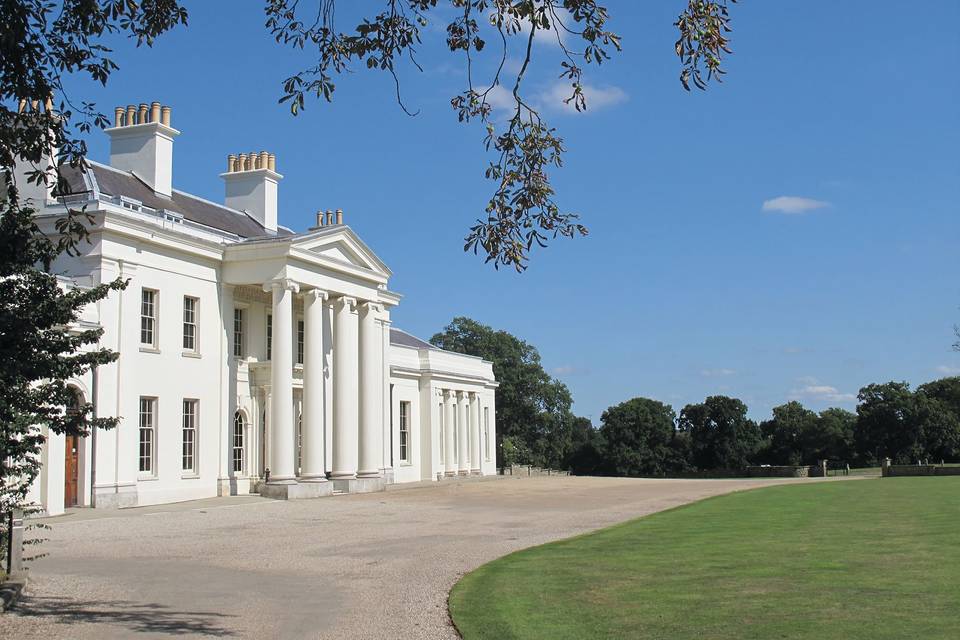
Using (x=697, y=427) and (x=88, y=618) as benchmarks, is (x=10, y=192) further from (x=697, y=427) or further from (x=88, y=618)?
(x=697, y=427)

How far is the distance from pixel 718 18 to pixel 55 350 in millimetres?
8122

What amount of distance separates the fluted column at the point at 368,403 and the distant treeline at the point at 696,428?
47.0 meters

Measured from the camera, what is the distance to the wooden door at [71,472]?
2988cm

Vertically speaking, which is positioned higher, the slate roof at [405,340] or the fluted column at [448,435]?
the slate roof at [405,340]

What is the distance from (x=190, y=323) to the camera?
35.5 metres

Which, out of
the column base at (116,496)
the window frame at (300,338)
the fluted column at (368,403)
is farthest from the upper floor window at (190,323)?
the fluted column at (368,403)

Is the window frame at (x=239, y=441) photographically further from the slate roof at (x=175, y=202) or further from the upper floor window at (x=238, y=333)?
the slate roof at (x=175, y=202)

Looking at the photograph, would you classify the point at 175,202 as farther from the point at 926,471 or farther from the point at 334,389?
the point at 926,471

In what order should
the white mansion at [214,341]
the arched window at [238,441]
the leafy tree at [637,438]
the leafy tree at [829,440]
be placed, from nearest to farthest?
the white mansion at [214,341]
the arched window at [238,441]
the leafy tree at [829,440]
the leafy tree at [637,438]

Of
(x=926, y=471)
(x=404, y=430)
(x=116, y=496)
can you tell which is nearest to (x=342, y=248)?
(x=116, y=496)

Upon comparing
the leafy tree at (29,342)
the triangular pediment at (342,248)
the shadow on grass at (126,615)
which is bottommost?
the shadow on grass at (126,615)

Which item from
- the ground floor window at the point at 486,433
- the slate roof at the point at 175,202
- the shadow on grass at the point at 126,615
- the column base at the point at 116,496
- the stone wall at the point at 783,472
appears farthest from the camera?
the stone wall at the point at 783,472

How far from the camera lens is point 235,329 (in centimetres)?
3838

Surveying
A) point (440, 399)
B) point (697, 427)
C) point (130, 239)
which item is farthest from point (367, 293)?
point (697, 427)
